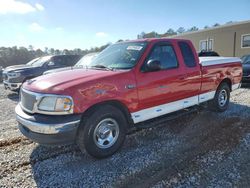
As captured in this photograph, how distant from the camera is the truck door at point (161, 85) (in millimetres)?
4016

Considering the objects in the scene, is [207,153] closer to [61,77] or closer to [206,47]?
[61,77]

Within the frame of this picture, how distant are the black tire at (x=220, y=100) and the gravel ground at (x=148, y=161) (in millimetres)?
1001

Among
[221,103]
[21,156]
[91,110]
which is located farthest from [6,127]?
[221,103]

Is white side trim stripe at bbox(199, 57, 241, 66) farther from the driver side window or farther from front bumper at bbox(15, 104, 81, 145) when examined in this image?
front bumper at bbox(15, 104, 81, 145)

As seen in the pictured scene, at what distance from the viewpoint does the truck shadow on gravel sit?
10.2 ft

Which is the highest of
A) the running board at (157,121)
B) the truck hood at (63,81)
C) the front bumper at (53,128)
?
the truck hood at (63,81)

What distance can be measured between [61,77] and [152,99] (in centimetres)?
170

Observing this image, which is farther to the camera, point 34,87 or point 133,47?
point 133,47

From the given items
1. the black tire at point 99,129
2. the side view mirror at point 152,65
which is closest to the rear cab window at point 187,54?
the side view mirror at point 152,65

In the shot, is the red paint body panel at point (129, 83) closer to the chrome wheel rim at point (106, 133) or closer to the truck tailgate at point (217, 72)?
the truck tailgate at point (217, 72)

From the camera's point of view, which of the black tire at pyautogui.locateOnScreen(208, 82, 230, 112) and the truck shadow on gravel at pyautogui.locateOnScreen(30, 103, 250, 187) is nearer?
the truck shadow on gravel at pyautogui.locateOnScreen(30, 103, 250, 187)

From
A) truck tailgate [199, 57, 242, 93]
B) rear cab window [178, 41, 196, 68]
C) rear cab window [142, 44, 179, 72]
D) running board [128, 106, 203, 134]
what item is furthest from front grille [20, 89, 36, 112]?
truck tailgate [199, 57, 242, 93]

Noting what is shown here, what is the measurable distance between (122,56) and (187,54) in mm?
1639

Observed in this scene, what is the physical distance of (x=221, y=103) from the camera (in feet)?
20.5
